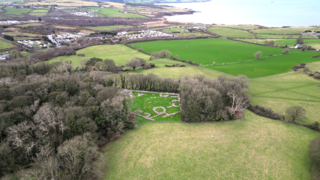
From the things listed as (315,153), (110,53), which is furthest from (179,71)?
(315,153)

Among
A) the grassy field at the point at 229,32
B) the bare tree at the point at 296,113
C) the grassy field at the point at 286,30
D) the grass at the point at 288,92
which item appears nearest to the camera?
the bare tree at the point at 296,113

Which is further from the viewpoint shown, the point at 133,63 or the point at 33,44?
the point at 33,44

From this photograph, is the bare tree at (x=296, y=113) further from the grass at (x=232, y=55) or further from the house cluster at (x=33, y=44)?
the house cluster at (x=33, y=44)

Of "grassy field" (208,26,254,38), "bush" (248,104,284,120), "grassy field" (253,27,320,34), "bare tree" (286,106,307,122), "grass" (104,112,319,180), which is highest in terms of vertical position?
"grassy field" (253,27,320,34)

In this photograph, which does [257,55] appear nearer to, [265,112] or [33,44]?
[265,112]

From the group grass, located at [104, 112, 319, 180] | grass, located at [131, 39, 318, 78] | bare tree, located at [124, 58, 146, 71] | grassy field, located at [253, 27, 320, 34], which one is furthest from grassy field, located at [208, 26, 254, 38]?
grass, located at [104, 112, 319, 180]

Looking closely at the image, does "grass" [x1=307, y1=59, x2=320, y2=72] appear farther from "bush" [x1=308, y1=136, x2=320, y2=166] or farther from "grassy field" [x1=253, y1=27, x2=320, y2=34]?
"grassy field" [x1=253, y1=27, x2=320, y2=34]

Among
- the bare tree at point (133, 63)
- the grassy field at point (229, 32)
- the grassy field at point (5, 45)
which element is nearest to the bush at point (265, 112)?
the bare tree at point (133, 63)
